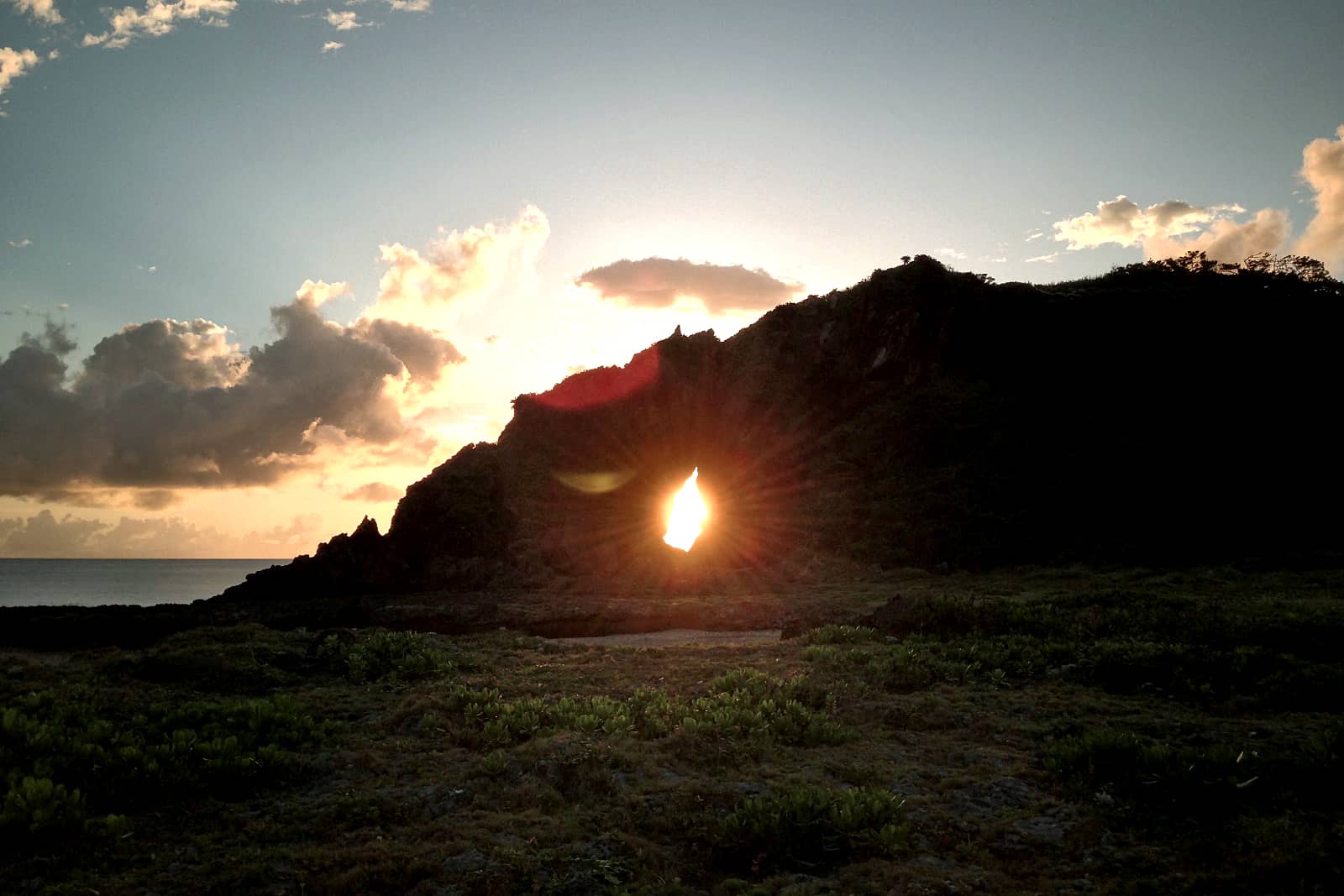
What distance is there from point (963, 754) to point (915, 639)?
9908mm

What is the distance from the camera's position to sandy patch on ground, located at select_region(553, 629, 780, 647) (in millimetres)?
28812

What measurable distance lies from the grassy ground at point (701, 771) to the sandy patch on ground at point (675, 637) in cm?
783

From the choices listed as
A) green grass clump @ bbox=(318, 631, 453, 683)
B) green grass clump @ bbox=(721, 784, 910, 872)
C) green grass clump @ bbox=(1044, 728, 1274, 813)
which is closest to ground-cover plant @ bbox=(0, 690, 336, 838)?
green grass clump @ bbox=(318, 631, 453, 683)

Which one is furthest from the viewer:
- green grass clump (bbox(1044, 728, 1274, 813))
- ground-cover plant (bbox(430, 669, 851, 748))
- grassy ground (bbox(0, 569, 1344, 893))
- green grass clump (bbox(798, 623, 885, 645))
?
green grass clump (bbox(798, 623, 885, 645))

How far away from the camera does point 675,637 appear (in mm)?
30672

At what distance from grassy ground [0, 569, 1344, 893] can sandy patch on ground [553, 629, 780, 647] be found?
7828mm

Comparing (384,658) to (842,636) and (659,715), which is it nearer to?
(659,715)

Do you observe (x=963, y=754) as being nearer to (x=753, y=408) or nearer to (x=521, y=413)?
(x=753, y=408)

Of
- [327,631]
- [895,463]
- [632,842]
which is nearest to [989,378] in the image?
[895,463]

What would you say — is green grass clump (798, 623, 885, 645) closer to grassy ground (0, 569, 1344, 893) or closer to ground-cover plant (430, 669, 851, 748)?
grassy ground (0, 569, 1344, 893)

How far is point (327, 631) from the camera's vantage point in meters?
24.4

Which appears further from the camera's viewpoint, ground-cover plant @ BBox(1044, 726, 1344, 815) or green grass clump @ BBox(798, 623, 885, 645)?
green grass clump @ BBox(798, 623, 885, 645)

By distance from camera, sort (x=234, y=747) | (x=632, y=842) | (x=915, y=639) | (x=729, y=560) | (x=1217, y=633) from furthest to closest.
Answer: (x=729, y=560) → (x=915, y=639) → (x=1217, y=633) → (x=234, y=747) → (x=632, y=842)

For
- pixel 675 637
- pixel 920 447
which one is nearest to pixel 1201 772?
pixel 675 637
